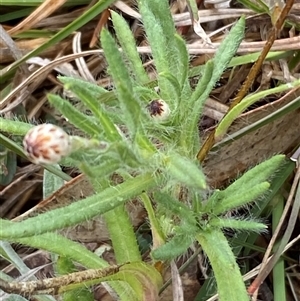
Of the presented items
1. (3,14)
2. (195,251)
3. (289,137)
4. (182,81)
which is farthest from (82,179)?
(3,14)

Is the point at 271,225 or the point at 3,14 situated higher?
the point at 3,14

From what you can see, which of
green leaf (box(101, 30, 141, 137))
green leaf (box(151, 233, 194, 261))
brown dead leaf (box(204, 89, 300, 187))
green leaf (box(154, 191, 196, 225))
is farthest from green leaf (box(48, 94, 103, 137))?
brown dead leaf (box(204, 89, 300, 187))

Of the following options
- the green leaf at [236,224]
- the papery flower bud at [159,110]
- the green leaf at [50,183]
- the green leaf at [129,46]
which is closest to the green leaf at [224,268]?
the green leaf at [236,224]

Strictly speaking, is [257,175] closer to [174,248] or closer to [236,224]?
[236,224]

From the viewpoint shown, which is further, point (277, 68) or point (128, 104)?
point (277, 68)

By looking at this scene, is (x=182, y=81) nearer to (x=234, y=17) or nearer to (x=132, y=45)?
(x=132, y=45)

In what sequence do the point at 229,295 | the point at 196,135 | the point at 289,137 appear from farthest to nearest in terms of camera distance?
the point at 289,137 → the point at 196,135 → the point at 229,295
